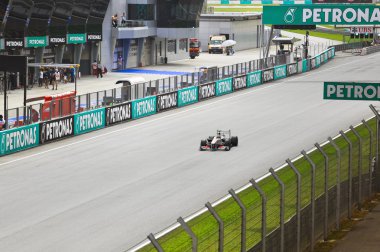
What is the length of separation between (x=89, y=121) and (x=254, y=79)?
2806cm

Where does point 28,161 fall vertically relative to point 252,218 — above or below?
below

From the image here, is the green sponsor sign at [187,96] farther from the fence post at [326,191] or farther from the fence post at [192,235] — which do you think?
the fence post at [192,235]

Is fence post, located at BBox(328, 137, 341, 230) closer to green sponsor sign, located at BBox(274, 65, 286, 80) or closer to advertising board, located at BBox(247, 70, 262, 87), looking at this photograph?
advertising board, located at BBox(247, 70, 262, 87)

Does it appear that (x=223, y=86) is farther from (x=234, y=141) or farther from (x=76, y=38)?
(x=234, y=141)

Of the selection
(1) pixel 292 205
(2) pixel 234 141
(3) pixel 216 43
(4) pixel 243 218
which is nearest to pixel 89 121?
(2) pixel 234 141

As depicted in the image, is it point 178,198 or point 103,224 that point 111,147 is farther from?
point 103,224

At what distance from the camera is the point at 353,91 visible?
27.3 metres

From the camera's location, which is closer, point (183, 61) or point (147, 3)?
point (147, 3)

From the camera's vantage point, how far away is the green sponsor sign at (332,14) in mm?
30953

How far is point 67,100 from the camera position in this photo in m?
44.4

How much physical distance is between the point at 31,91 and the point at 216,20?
57621 millimetres

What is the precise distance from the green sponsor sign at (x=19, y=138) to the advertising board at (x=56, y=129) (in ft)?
1.45

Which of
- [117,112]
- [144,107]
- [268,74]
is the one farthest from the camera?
[268,74]

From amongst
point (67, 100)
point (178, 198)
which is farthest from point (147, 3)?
point (178, 198)
